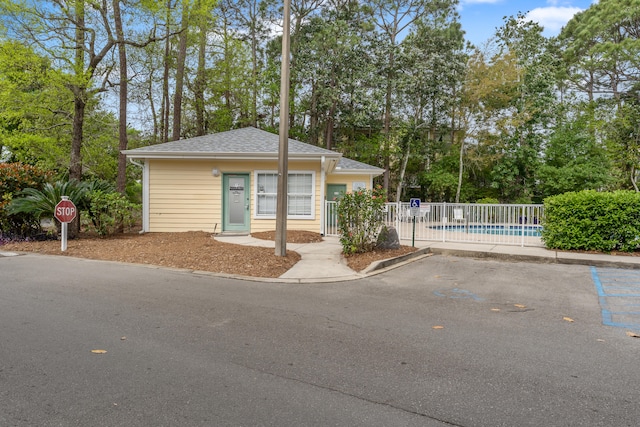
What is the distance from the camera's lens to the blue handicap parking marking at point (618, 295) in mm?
4812

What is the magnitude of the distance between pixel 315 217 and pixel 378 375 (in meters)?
9.84

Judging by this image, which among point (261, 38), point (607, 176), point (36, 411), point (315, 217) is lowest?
point (36, 411)

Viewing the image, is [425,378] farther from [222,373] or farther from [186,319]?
[186,319]

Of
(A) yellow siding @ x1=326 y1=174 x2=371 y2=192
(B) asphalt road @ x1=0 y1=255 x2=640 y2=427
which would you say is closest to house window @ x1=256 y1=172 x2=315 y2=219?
(A) yellow siding @ x1=326 y1=174 x2=371 y2=192

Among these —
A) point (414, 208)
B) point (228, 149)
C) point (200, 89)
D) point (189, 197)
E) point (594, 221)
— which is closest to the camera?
point (594, 221)

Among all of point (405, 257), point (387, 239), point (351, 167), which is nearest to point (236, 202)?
point (387, 239)

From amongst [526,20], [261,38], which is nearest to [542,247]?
[526,20]

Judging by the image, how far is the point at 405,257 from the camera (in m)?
9.05

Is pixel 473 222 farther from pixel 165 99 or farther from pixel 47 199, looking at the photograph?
pixel 165 99

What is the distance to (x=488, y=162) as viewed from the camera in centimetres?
2488

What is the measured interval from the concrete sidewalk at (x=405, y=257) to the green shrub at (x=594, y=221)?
51cm

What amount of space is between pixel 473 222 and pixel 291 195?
5.93 m

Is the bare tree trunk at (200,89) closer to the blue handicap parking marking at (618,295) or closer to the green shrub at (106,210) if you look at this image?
the green shrub at (106,210)

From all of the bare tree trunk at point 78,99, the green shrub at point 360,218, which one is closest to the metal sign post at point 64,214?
the bare tree trunk at point 78,99
